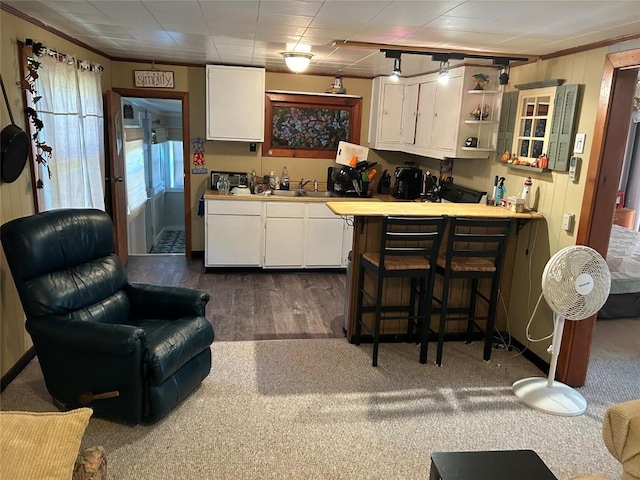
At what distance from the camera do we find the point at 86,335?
2488 mm

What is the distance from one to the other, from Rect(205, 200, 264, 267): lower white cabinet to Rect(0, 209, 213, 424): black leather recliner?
2270 millimetres

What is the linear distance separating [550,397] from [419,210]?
4.88 feet

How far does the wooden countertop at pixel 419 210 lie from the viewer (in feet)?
10.9

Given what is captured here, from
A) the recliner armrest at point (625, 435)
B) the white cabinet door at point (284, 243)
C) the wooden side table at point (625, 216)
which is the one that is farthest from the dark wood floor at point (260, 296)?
the wooden side table at point (625, 216)

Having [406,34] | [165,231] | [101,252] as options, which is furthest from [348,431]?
[165,231]

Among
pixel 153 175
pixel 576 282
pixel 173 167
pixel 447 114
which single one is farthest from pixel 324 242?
pixel 173 167

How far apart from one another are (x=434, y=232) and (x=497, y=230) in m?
0.69

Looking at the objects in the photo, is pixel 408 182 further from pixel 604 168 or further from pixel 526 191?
pixel 604 168

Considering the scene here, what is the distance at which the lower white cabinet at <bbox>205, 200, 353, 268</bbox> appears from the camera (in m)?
5.22

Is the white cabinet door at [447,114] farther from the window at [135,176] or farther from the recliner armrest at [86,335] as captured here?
the window at [135,176]

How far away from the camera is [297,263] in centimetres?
546

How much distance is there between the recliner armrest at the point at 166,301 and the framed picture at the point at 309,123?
2.97m

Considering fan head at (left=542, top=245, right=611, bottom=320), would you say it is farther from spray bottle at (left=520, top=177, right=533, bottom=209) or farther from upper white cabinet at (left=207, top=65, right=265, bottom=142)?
upper white cabinet at (left=207, top=65, right=265, bottom=142)

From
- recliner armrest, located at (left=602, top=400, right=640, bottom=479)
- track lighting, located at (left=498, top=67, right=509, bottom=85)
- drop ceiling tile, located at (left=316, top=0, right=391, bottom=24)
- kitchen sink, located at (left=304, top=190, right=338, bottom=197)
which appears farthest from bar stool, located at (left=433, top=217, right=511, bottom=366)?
kitchen sink, located at (left=304, top=190, right=338, bottom=197)
